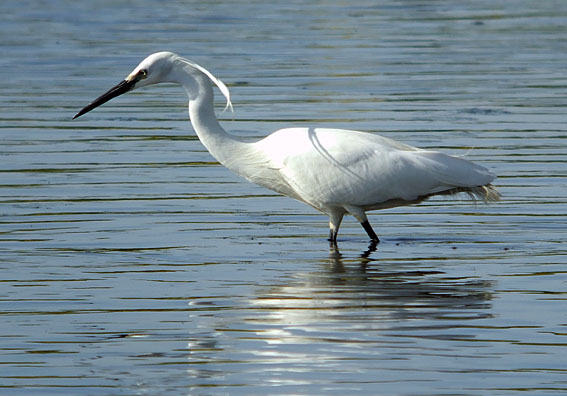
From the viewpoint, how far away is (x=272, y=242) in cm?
993

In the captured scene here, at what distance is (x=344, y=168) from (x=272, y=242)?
0.74 metres

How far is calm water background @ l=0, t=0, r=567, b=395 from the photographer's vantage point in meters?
6.81

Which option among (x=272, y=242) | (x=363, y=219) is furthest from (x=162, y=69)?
(x=363, y=219)

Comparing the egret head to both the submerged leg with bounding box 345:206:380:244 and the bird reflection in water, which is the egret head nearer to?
the submerged leg with bounding box 345:206:380:244

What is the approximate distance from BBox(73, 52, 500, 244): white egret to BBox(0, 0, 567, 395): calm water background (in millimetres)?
361

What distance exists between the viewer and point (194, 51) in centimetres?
2022

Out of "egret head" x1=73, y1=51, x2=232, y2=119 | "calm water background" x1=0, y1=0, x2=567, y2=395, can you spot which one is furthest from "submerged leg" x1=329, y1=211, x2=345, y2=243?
"egret head" x1=73, y1=51, x2=232, y2=119

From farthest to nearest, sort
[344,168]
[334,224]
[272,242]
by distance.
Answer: [334,224] < [272,242] < [344,168]

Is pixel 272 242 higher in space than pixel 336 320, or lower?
lower

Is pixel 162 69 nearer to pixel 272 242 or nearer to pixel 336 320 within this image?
pixel 272 242

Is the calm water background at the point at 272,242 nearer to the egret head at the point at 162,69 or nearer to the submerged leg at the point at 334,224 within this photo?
the submerged leg at the point at 334,224

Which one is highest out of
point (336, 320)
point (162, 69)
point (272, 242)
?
point (162, 69)

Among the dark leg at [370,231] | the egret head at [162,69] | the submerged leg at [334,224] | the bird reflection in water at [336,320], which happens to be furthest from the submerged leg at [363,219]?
the egret head at [162,69]

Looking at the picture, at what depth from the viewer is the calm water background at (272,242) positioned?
6809 millimetres
